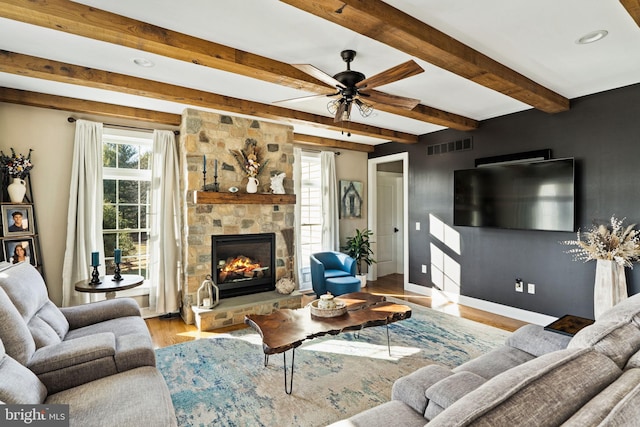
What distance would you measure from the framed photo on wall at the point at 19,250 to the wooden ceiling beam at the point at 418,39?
3.56 m

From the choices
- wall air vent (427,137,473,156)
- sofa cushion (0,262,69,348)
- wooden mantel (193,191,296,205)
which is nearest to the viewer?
sofa cushion (0,262,69,348)

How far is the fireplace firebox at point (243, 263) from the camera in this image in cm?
426

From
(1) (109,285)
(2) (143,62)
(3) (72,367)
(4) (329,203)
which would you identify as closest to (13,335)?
(3) (72,367)

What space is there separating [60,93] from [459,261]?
5368 mm

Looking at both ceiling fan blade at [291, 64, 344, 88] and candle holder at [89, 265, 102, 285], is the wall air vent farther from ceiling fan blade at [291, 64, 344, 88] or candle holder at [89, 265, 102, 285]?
candle holder at [89, 265, 102, 285]

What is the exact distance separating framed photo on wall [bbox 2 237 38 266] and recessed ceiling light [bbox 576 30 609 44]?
16.9 feet

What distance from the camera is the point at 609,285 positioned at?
125 inches

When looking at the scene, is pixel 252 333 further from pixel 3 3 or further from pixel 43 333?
pixel 3 3

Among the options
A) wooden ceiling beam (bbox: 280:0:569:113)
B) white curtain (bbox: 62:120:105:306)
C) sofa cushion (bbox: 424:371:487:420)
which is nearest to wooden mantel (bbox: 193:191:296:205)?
white curtain (bbox: 62:120:105:306)

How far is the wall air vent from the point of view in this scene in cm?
477

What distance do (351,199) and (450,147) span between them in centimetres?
197

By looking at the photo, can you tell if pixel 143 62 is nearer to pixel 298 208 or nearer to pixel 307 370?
pixel 307 370

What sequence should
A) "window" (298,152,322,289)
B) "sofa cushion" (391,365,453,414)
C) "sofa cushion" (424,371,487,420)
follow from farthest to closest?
"window" (298,152,322,289) < "sofa cushion" (391,365,453,414) < "sofa cushion" (424,371,487,420)

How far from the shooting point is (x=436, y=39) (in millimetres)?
2221
